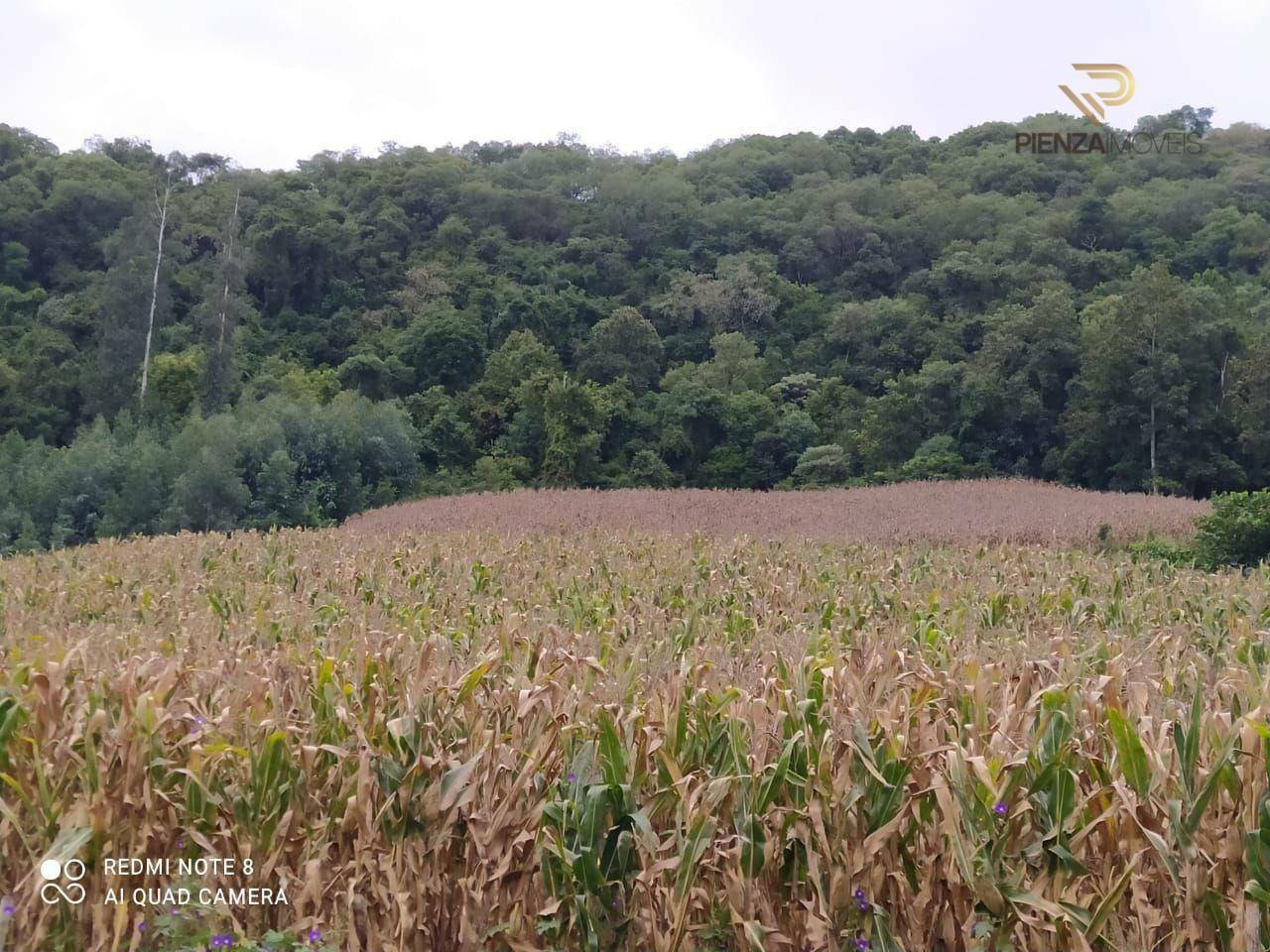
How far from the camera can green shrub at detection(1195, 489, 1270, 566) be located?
1107 centimetres

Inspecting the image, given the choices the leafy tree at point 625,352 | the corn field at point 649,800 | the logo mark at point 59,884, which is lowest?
the logo mark at point 59,884

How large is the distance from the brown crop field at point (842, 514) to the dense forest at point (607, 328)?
5.63 metres

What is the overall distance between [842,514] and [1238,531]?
5.98 meters

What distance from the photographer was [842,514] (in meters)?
16.2

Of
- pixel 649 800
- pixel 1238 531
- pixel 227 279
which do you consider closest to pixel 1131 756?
pixel 649 800

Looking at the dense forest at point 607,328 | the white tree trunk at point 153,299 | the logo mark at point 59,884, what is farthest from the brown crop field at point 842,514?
the white tree trunk at point 153,299

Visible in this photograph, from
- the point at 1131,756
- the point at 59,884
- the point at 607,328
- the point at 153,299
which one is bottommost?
the point at 59,884

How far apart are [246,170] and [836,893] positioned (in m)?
48.5

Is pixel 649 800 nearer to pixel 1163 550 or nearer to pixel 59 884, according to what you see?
pixel 59 884

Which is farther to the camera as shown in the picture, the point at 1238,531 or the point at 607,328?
the point at 607,328

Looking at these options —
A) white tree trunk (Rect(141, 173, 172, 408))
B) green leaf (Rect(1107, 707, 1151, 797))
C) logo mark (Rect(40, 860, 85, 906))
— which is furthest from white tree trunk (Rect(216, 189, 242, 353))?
green leaf (Rect(1107, 707, 1151, 797))

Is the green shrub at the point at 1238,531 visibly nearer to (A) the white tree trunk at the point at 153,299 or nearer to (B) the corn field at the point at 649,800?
(B) the corn field at the point at 649,800

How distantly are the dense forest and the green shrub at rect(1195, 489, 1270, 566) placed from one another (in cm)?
1363

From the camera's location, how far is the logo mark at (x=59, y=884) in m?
2.84
